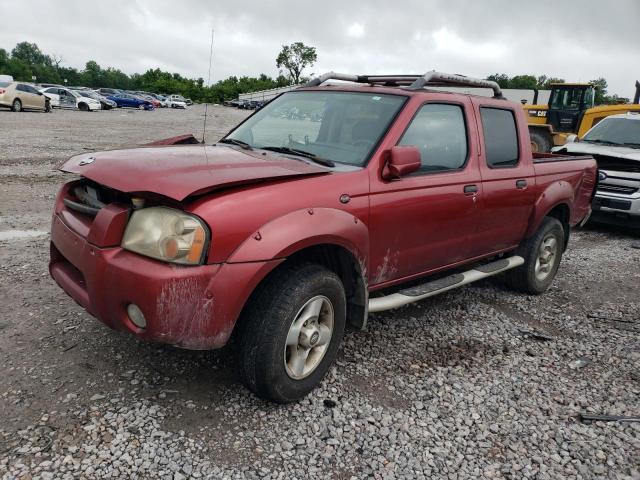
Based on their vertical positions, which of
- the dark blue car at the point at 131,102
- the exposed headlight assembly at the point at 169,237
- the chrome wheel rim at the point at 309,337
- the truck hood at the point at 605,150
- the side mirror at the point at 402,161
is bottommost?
the dark blue car at the point at 131,102

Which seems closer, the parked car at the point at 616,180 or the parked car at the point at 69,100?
the parked car at the point at 616,180

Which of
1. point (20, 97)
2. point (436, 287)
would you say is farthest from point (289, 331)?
point (20, 97)

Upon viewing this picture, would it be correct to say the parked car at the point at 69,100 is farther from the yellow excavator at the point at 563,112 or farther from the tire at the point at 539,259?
the tire at the point at 539,259

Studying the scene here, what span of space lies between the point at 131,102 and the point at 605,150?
46.5 meters

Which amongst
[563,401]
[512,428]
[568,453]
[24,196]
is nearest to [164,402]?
[512,428]

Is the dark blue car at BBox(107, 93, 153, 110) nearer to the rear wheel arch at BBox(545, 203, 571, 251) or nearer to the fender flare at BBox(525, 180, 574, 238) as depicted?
the rear wheel arch at BBox(545, 203, 571, 251)

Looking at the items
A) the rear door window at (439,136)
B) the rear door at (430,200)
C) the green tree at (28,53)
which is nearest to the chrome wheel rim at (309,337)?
the rear door at (430,200)

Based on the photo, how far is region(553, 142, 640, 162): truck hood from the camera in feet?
25.8

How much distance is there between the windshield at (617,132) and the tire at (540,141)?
13.6 feet

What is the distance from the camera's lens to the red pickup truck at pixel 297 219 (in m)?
2.50

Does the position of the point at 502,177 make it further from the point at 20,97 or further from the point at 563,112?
the point at 20,97

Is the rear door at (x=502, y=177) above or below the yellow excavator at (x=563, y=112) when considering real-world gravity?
below

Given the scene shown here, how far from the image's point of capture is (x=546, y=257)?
5.21 metres

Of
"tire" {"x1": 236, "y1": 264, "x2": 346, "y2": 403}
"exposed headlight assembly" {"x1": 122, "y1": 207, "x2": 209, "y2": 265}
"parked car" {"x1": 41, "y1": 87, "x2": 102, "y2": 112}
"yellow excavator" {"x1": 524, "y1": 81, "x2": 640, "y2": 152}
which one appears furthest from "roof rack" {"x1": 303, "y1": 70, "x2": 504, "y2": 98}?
"parked car" {"x1": 41, "y1": 87, "x2": 102, "y2": 112}
